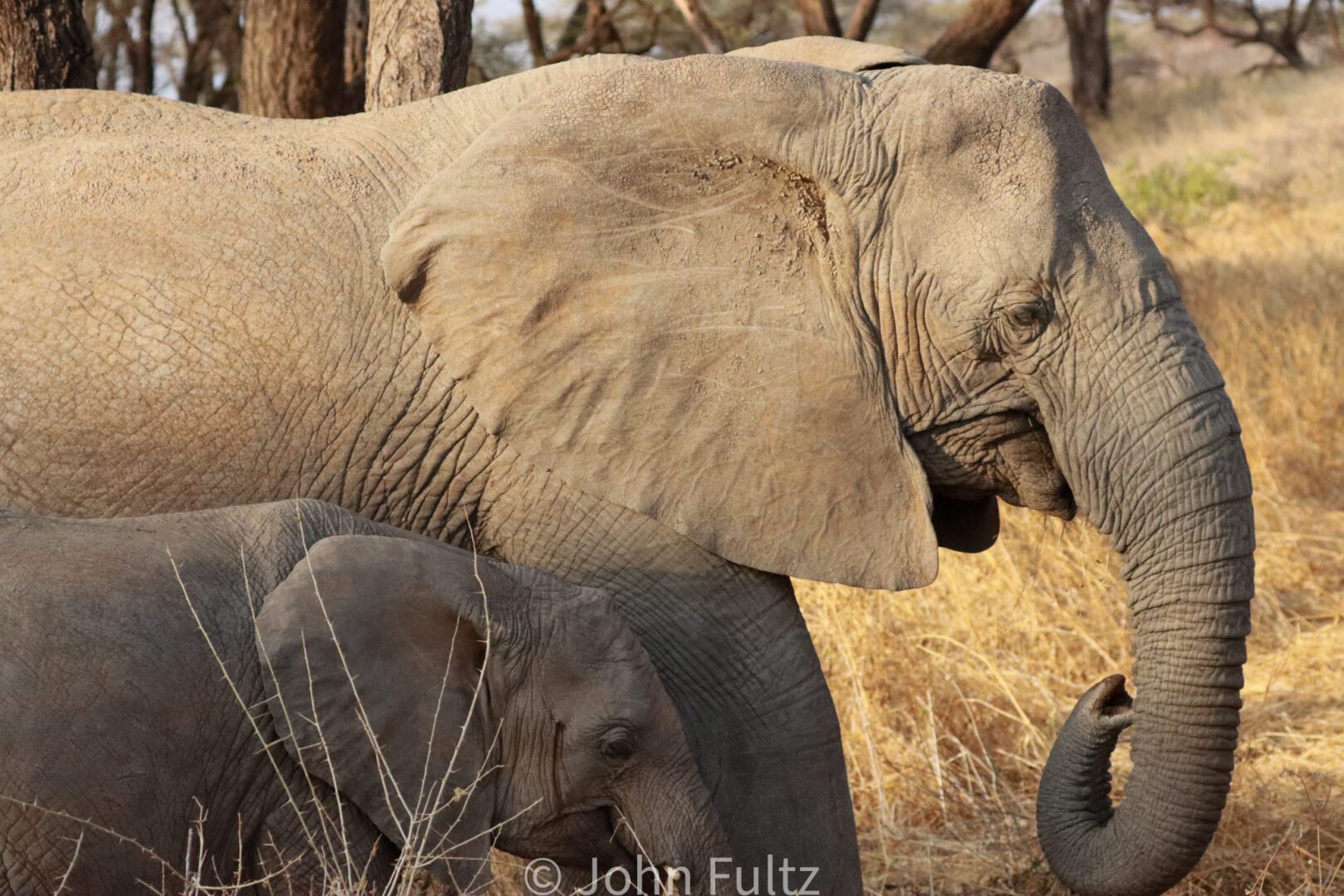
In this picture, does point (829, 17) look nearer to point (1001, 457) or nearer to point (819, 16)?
point (819, 16)

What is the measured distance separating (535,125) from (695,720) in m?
1.25

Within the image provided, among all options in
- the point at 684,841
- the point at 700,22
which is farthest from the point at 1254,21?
the point at 684,841

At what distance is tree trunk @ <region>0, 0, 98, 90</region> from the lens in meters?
5.66

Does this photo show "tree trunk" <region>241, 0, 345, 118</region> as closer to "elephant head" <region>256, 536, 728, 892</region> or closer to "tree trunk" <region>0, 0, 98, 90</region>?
"tree trunk" <region>0, 0, 98, 90</region>

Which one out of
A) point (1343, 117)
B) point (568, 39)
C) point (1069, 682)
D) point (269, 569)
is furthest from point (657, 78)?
point (1343, 117)

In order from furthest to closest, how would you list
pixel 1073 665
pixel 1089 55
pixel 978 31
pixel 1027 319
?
1. pixel 1089 55
2. pixel 978 31
3. pixel 1073 665
4. pixel 1027 319

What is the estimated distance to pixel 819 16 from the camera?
9.39 metres

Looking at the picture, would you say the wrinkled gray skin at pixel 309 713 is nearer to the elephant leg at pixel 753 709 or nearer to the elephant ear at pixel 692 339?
the elephant leg at pixel 753 709

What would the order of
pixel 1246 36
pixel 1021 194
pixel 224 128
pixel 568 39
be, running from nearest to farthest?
pixel 1021 194, pixel 224 128, pixel 568 39, pixel 1246 36

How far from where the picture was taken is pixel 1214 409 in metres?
3.59

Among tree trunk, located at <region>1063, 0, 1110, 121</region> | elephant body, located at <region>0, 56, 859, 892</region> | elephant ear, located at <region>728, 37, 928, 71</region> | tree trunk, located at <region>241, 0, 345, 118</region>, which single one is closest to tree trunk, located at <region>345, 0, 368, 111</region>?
tree trunk, located at <region>241, 0, 345, 118</region>

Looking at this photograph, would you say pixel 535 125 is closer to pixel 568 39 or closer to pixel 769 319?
pixel 769 319

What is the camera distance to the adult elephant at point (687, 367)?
3.65 metres

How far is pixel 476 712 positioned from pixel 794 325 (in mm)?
1001
